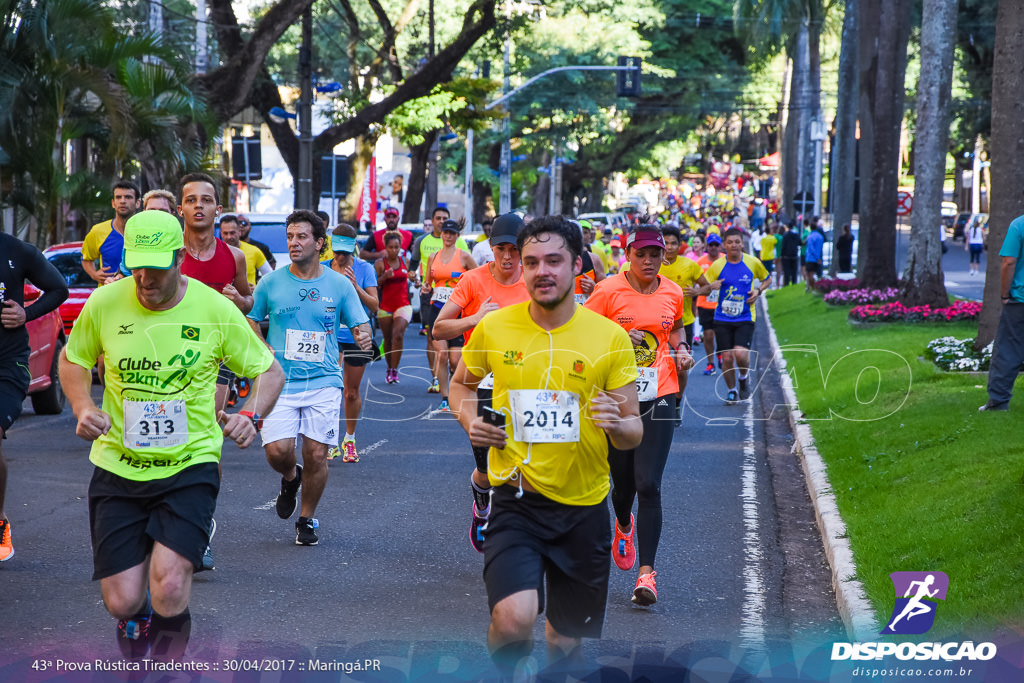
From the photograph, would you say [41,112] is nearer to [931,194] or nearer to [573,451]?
[931,194]

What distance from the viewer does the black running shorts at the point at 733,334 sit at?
14.9 metres

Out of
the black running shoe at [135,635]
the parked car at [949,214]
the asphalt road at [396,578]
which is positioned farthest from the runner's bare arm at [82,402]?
the parked car at [949,214]

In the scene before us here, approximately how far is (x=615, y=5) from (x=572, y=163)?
1767 cm

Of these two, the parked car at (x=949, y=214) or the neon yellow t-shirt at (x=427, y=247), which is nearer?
the neon yellow t-shirt at (x=427, y=247)

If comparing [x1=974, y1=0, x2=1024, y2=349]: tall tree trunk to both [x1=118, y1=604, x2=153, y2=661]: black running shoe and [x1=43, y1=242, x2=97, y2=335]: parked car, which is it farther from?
[x1=118, y1=604, x2=153, y2=661]: black running shoe

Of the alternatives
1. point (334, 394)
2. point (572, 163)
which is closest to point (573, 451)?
point (334, 394)

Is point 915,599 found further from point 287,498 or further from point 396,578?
point 287,498

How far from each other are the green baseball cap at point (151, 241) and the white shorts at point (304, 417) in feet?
9.78

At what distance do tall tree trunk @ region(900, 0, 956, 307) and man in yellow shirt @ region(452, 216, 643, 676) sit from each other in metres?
15.7

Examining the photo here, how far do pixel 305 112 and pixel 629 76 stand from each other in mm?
13766

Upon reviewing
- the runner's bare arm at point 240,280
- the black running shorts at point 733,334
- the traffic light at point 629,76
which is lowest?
the black running shorts at point 733,334

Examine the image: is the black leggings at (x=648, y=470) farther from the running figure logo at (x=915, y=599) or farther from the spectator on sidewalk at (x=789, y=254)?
the spectator on sidewalk at (x=789, y=254)

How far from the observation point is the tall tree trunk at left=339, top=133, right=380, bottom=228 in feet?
100

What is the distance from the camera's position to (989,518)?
24.2ft
